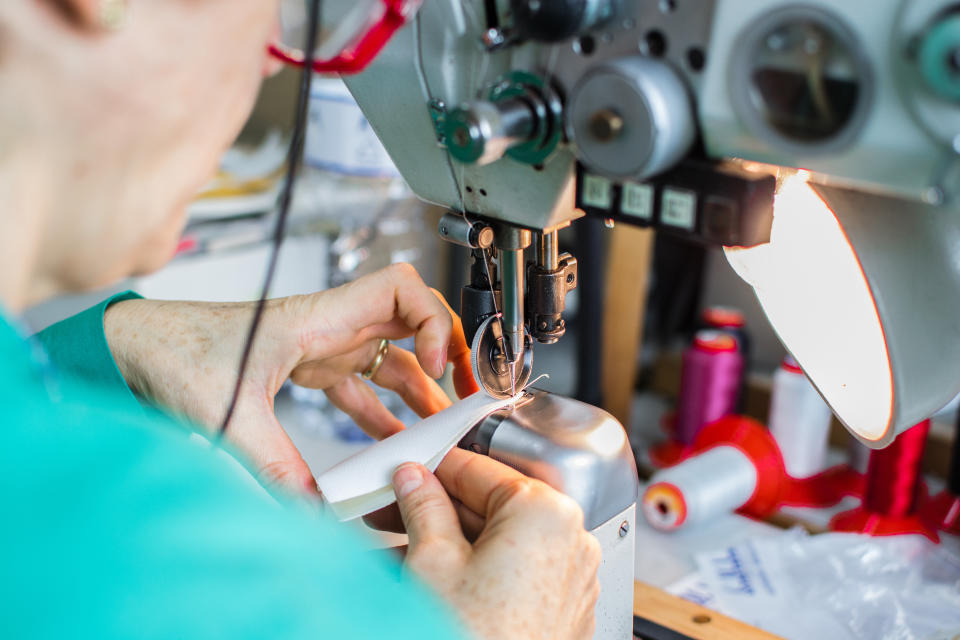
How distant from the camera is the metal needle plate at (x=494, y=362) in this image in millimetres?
745

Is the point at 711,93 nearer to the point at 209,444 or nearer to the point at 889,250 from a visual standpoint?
the point at 889,250

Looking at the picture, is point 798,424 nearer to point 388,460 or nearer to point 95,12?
point 388,460

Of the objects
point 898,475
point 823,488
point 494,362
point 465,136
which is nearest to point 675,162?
point 465,136

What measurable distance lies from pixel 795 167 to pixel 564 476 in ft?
1.00

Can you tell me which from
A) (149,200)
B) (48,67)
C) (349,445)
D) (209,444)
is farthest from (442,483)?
(349,445)

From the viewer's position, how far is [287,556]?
408mm

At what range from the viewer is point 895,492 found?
119 cm

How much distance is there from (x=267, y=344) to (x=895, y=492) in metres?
0.93

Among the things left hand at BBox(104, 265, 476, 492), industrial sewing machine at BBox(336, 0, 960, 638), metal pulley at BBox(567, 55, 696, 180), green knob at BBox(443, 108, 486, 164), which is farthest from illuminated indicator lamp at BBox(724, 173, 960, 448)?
left hand at BBox(104, 265, 476, 492)

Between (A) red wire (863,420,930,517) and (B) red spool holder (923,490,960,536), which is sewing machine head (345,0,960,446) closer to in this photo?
(A) red wire (863,420,930,517)

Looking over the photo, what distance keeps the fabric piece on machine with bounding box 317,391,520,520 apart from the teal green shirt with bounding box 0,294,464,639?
27cm

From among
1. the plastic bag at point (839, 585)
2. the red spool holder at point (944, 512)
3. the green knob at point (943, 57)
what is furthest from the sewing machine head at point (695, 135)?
the red spool holder at point (944, 512)

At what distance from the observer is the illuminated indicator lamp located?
551 mm

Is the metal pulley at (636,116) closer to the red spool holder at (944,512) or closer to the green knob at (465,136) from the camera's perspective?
the green knob at (465,136)
